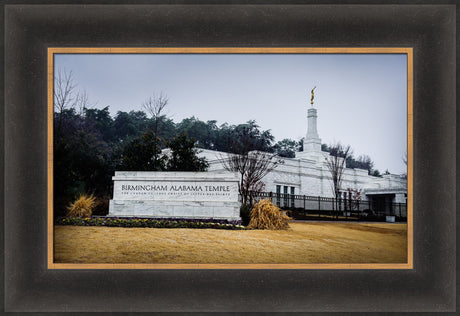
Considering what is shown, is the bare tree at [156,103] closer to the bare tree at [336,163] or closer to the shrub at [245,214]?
the shrub at [245,214]

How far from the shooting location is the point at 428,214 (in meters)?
6.40

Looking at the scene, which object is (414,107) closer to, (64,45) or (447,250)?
(447,250)

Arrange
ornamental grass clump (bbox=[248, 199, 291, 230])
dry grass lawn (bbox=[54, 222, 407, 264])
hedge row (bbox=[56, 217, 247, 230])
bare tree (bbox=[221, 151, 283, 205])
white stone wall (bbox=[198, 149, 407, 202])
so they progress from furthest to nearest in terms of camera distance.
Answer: white stone wall (bbox=[198, 149, 407, 202]), bare tree (bbox=[221, 151, 283, 205]), ornamental grass clump (bbox=[248, 199, 291, 230]), hedge row (bbox=[56, 217, 247, 230]), dry grass lawn (bbox=[54, 222, 407, 264])

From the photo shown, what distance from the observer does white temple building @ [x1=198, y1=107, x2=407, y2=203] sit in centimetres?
2322

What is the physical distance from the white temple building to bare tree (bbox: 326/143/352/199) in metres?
0.28

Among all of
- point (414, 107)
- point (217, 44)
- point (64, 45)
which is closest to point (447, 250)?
point (414, 107)

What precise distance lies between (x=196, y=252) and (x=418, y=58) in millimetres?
5074

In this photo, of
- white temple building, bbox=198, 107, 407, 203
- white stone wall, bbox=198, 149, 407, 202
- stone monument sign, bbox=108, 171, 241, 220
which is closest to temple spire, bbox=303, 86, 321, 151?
white temple building, bbox=198, 107, 407, 203

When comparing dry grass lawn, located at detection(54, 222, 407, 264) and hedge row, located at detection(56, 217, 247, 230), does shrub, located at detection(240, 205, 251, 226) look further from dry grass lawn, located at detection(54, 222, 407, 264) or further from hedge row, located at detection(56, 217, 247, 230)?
dry grass lawn, located at detection(54, 222, 407, 264)

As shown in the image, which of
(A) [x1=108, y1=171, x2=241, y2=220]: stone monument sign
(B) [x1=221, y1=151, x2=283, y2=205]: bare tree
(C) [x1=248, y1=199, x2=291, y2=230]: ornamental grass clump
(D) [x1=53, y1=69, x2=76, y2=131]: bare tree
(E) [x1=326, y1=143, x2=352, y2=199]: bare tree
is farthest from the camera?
(E) [x1=326, y1=143, x2=352, y2=199]: bare tree

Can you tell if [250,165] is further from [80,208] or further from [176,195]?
[80,208]

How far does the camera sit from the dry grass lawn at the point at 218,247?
22.6 feet

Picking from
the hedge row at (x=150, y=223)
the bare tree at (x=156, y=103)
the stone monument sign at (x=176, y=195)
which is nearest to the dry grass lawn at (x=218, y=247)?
the hedge row at (x=150, y=223)

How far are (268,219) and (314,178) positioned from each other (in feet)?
49.7
